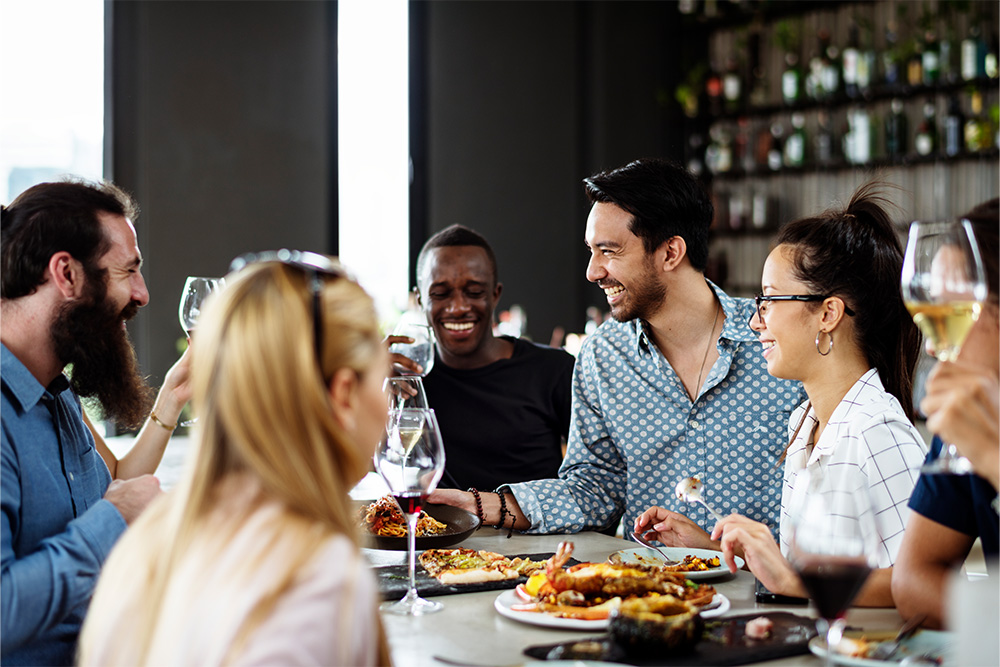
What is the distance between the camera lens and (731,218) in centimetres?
661

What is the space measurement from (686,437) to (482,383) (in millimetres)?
812

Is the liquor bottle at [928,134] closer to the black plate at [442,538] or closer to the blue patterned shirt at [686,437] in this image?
the blue patterned shirt at [686,437]

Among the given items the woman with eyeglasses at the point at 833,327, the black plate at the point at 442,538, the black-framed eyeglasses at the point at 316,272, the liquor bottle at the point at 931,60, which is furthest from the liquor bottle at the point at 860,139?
the black-framed eyeglasses at the point at 316,272

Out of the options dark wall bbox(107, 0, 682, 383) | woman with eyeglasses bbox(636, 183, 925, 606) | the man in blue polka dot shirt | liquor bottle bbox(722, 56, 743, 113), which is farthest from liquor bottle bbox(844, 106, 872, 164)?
woman with eyeglasses bbox(636, 183, 925, 606)

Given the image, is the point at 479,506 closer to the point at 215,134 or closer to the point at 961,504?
the point at 961,504

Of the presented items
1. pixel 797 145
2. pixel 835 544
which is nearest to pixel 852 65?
pixel 797 145

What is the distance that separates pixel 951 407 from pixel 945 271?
0.55ft

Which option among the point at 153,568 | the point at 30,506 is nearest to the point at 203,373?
the point at 153,568

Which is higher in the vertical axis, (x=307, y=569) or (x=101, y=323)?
(x=101, y=323)

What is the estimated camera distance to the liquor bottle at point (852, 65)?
5902mm

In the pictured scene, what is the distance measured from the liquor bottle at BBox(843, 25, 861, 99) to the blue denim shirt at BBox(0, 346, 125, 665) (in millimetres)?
5354

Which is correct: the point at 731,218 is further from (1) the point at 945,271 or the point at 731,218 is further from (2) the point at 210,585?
(2) the point at 210,585

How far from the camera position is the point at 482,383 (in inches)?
121

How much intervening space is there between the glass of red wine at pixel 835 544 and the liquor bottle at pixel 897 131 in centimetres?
524
